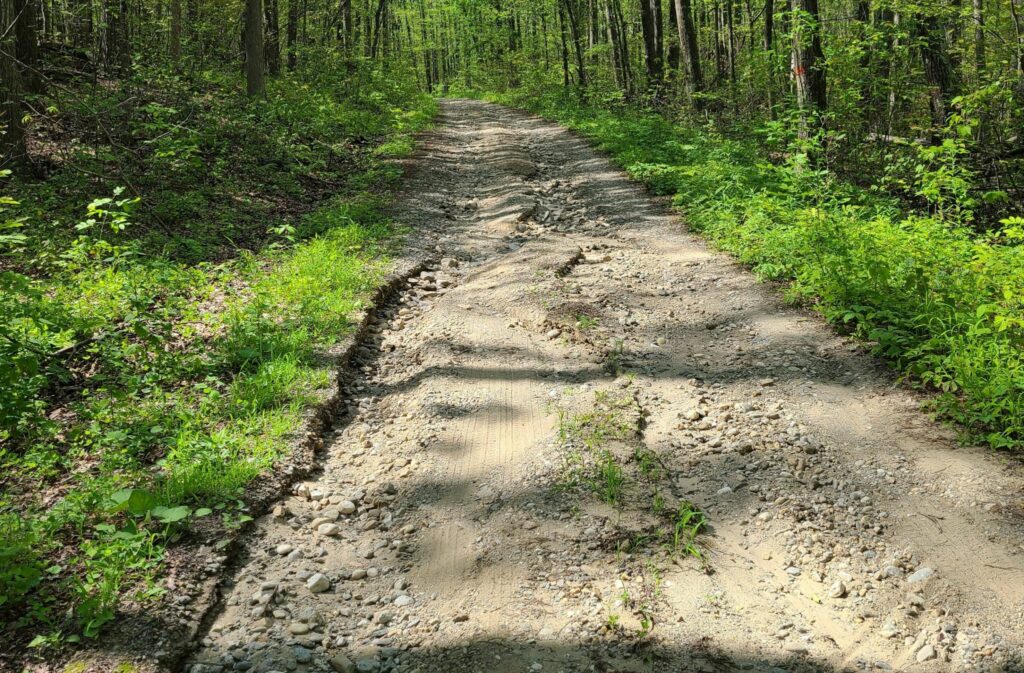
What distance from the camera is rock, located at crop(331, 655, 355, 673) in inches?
111

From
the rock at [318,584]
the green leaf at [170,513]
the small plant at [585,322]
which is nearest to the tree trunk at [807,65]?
the small plant at [585,322]

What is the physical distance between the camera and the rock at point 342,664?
2832mm

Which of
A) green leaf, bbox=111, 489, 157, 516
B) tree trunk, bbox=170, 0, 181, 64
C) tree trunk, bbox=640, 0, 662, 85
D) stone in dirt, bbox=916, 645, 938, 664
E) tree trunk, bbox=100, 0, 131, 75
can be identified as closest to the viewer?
stone in dirt, bbox=916, 645, 938, 664

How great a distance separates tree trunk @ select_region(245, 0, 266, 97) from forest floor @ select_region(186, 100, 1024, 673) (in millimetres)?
10829

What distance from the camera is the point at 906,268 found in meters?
5.42

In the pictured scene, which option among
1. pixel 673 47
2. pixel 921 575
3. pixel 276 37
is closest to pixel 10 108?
pixel 921 575

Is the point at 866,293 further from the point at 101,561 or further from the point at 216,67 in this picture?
the point at 216,67

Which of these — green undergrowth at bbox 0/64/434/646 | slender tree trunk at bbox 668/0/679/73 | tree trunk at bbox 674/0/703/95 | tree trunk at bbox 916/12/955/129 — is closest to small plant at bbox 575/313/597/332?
green undergrowth at bbox 0/64/434/646

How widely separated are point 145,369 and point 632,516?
380 centimetres

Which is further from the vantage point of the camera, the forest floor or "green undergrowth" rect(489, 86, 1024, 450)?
"green undergrowth" rect(489, 86, 1024, 450)

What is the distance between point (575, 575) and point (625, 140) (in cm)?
1265

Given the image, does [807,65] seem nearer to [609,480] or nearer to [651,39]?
[609,480]

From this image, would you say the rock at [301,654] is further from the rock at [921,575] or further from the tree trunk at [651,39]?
the tree trunk at [651,39]

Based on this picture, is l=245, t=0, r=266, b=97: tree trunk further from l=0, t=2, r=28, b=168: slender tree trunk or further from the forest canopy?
l=0, t=2, r=28, b=168: slender tree trunk
